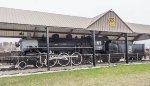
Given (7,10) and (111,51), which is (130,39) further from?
(7,10)

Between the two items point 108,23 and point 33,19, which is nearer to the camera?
point 33,19

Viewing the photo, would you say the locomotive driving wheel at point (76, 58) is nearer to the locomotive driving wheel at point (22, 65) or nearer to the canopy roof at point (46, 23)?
the canopy roof at point (46, 23)

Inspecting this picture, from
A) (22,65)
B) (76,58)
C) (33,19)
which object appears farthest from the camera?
(76,58)

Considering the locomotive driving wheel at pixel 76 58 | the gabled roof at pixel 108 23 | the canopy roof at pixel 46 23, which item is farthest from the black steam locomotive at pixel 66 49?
the gabled roof at pixel 108 23

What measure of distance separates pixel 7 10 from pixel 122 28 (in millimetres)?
11401

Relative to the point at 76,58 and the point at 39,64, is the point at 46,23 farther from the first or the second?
the point at 76,58

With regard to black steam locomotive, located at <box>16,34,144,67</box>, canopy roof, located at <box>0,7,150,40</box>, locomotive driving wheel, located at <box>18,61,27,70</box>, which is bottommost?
locomotive driving wheel, located at <box>18,61,27,70</box>

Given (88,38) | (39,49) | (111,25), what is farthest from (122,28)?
(39,49)

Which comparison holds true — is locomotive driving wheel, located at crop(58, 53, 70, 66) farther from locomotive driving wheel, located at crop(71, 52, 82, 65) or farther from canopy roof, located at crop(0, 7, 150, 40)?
canopy roof, located at crop(0, 7, 150, 40)

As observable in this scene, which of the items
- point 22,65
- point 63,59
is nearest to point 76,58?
point 63,59

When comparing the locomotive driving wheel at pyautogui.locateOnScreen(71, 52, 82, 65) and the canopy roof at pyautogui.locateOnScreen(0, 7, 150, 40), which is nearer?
the canopy roof at pyautogui.locateOnScreen(0, 7, 150, 40)

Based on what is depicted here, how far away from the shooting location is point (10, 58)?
789 inches

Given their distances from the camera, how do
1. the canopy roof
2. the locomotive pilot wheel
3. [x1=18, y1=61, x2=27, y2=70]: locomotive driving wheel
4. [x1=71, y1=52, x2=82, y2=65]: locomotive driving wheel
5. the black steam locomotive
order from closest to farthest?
the canopy roof → [x1=18, y1=61, x2=27, y2=70]: locomotive driving wheel → the locomotive pilot wheel → the black steam locomotive → [x1=71, y1=52, x2=82, y2=65]: locomotive driving wheel

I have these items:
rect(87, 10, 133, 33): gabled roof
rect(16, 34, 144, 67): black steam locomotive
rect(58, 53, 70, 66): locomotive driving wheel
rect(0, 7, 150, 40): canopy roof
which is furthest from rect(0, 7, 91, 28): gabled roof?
rect(58, 53, 70, 66): locomotive driving wheel
